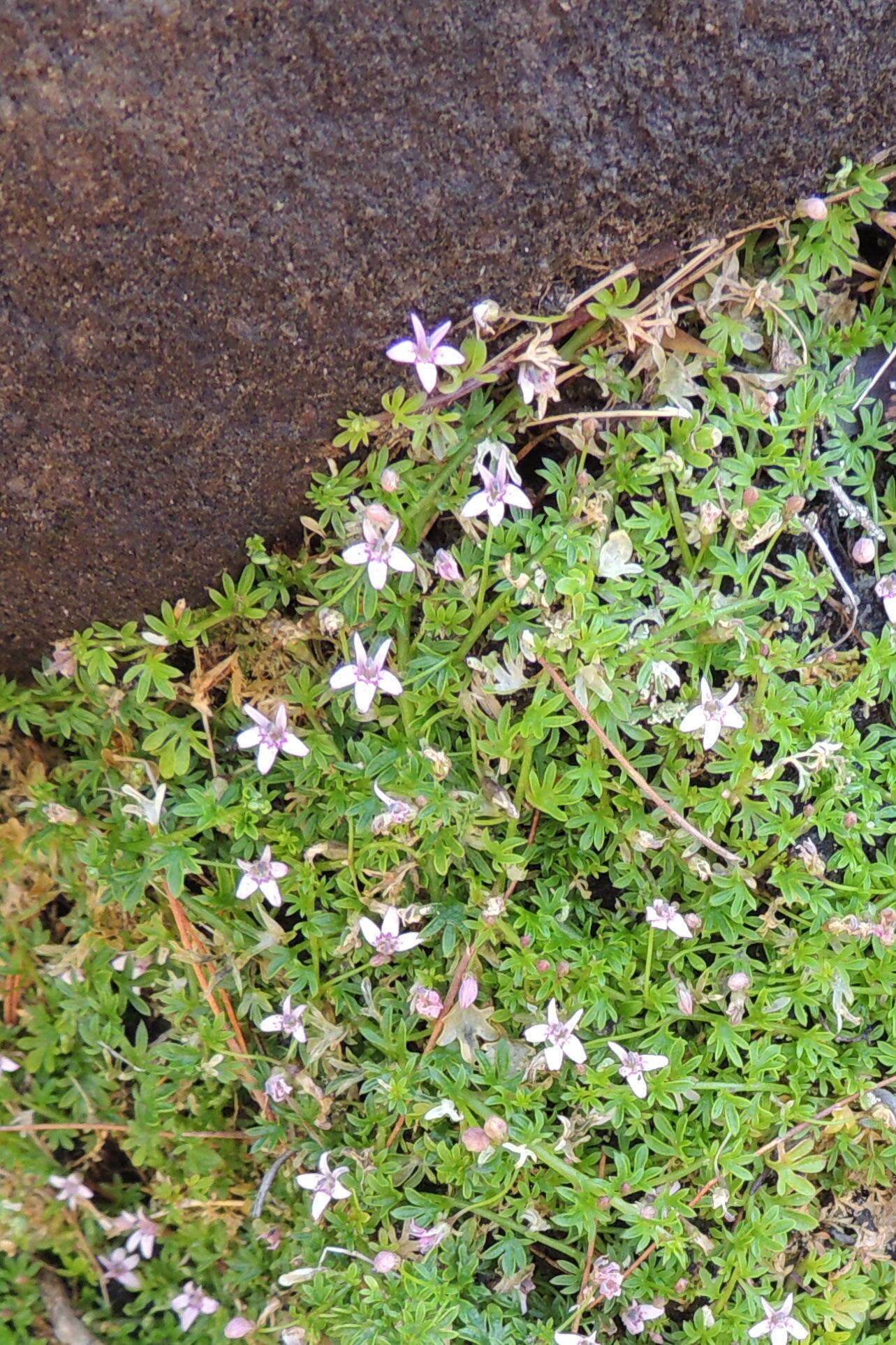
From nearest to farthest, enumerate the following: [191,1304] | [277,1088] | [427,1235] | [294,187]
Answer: [294,187]
[427,1235]
[277,1088]
[191,1304]

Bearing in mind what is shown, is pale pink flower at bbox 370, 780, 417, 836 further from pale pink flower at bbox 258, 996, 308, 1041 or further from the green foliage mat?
pale pink flower at bbox 258, 996, 308, 1041

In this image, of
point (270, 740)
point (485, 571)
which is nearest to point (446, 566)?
point (485, 571)

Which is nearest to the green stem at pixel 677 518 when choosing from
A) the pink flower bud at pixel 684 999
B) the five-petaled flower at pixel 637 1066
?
the pink flower bud at pixel 684 999

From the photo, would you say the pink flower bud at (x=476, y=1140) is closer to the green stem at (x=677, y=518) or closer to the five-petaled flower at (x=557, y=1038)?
the five-petaled flower at (x=557, y=1038)

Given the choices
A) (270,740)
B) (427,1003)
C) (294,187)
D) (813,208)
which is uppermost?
(294,187)

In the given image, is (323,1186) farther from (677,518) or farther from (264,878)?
(677,518)

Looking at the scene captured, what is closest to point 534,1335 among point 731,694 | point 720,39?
point 731,694

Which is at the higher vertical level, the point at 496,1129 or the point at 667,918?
the point at 667,918
